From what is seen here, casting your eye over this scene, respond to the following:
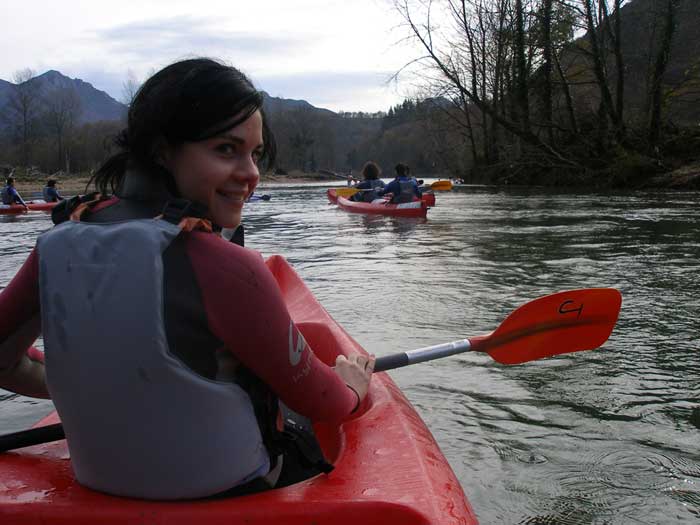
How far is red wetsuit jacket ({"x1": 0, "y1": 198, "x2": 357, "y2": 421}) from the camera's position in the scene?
1076mm

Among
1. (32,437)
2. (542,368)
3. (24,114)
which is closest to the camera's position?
(32,437)

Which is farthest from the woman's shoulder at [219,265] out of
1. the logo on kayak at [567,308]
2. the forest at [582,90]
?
the forest at [582,90]

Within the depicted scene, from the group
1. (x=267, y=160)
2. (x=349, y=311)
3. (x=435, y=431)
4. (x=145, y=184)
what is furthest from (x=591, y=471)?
(x=349, y=311)

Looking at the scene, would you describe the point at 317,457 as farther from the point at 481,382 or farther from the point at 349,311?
the point at 349,311

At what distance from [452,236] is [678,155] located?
38.6 ft

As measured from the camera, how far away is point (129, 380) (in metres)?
1.08

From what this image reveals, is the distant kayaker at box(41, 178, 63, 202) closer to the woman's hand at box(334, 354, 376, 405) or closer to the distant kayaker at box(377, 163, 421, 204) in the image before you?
the distant kayaker at box(377, 163, 421, 204)

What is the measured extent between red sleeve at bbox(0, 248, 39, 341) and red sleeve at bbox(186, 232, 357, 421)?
1.16ft

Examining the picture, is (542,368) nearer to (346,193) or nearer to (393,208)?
(393,208)

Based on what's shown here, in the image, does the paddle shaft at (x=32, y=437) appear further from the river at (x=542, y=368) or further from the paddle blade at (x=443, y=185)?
the paddle blade at (x=443, y=185)

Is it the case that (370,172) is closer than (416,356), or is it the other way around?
(416,356)

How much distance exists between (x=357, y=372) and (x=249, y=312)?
0.55 metres

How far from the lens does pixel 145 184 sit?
3.92 feet

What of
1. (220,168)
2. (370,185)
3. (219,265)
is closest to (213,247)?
(219,265)
